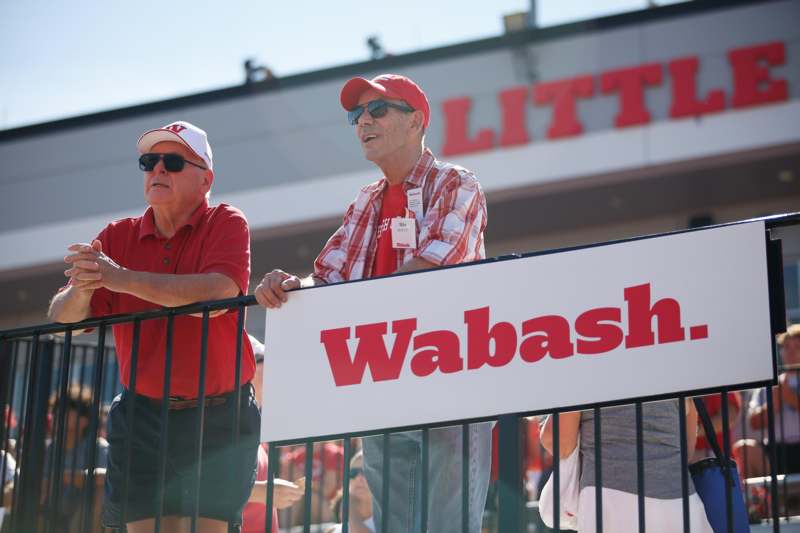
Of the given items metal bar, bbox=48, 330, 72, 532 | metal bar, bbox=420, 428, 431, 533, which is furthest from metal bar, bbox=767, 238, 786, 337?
metal bar, bbox=48, 330, 72, 532

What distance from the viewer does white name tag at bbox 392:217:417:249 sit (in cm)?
455

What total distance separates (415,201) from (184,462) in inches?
57.1

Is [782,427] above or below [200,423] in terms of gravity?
above

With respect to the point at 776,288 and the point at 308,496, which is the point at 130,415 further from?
the point at 776,288

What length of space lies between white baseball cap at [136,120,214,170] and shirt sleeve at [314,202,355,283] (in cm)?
68

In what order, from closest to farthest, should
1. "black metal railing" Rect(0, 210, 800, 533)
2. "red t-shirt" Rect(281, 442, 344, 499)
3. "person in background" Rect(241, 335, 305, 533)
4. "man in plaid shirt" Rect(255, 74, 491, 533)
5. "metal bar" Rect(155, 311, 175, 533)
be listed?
"black metal railing" Rect(0, 210, 800, 533) < "man in plaid shirt" Rect(255, 74, 491, 533) < "metal bar" Rect(155, 311, 175, 533) < "person in background" Rect(241, 335, 305, 533) < "red t-shirt" Rect(281, 442, 344, 499)

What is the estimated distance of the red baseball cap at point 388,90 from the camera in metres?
4.85

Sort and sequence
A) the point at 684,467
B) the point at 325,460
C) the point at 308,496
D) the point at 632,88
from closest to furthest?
the point at 684,467 → the point at 308,496 → the point at 325,460 → the point at 632,88

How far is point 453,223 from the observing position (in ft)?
14.6

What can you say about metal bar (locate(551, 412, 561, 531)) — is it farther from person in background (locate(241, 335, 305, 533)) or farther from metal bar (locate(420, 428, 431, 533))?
person in background (locate(241, 335, 305, 533))

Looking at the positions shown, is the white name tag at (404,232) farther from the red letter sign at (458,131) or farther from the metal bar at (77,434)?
the red letter sign at (458,131)

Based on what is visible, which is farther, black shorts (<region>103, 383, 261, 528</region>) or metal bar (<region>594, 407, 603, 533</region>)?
black shorts (<region>103, 383, 261, 528</region>)

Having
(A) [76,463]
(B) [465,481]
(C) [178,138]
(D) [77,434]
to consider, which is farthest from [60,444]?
(A) [76,463]

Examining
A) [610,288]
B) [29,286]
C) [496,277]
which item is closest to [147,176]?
[496,277]
